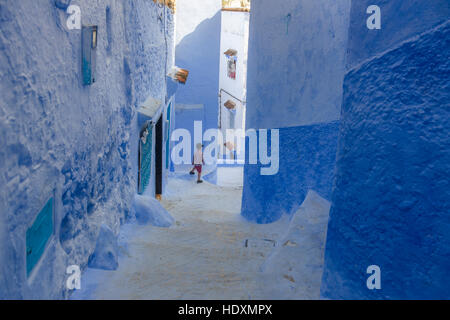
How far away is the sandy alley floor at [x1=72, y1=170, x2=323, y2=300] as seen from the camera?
267cm

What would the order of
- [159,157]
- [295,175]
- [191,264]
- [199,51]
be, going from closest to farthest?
[191,264]
[295,175]
[159,157]
[199,51]

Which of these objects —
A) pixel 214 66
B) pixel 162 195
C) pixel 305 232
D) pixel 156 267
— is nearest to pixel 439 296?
pixel 305 232

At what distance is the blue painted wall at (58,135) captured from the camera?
152 centimetres

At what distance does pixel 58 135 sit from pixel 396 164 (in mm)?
1995

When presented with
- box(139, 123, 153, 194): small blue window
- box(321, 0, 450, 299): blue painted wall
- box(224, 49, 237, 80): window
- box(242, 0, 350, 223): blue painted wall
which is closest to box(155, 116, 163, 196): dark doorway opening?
box(139, 123, 153, 194): small blue window

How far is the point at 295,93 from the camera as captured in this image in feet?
16.4

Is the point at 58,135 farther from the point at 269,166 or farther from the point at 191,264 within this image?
the point at 269,166

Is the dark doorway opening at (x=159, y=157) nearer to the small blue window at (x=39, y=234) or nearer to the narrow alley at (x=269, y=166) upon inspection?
the narrow alley at (x=269, y=166)

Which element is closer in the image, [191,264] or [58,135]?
[58,135]

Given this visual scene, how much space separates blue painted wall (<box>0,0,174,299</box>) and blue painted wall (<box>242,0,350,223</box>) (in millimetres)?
2273

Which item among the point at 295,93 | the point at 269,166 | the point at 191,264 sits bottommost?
the point at 191,264

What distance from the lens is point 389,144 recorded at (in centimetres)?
209

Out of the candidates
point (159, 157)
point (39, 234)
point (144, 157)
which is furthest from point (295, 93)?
point (159, 157)

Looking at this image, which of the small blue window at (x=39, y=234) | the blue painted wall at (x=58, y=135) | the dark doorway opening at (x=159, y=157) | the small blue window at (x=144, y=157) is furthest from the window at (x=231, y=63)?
the small blue window at (x=39, y=234)
